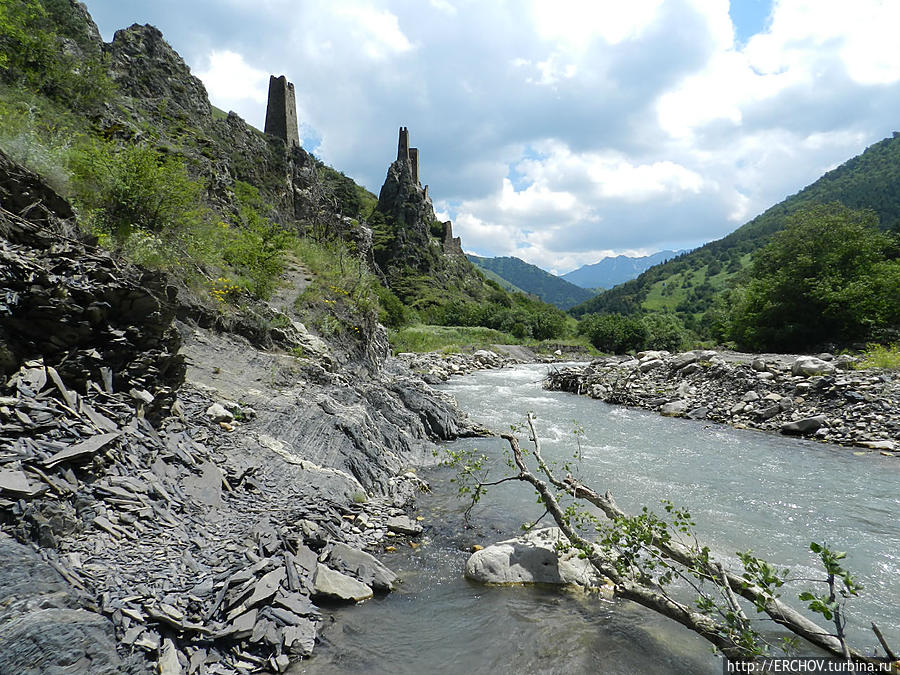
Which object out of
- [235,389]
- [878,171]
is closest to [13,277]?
[235,389]

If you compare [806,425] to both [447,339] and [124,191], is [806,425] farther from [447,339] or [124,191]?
[447,339]

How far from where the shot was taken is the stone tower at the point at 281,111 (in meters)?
59.3

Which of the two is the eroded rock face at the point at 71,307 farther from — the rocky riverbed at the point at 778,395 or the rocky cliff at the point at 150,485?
the rocky riverbed at the point at 778,395

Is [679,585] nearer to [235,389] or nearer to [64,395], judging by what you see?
[64,395]

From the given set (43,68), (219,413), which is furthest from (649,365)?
(43,68)

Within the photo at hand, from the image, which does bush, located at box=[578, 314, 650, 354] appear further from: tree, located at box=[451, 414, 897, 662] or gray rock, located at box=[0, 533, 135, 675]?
gray rock, located at box=[0, 533, 135, 675]

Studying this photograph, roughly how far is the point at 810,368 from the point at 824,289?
14.8m

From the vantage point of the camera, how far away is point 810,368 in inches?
725

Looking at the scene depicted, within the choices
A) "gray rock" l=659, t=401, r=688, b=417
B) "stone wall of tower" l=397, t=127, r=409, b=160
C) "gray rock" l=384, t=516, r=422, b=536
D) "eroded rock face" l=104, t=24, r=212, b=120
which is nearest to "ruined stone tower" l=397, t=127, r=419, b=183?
"stone wall of tower" l=397, t=127, r=409, b=160

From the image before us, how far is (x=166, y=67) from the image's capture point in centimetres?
3400

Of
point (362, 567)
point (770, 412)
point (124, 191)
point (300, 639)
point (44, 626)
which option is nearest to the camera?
point (44, 626)

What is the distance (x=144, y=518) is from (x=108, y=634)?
67.0 inches

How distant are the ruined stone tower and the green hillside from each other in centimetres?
8662

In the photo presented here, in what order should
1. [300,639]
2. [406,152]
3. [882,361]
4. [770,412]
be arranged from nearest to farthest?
[300,639] < [770,412] < [882,361] < [406,152]
